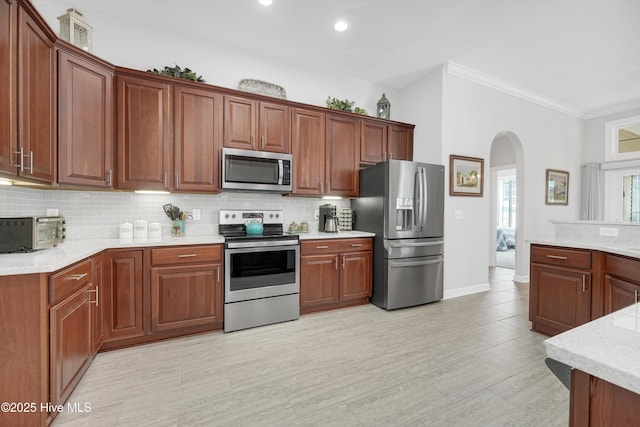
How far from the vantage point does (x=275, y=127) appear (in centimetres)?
332

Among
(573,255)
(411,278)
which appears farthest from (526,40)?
(411,278)

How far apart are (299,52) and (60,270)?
3325 mm

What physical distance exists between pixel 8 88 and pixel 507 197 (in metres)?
10.3

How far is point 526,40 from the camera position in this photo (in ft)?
10.7

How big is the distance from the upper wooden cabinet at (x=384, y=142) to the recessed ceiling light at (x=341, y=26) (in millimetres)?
1141

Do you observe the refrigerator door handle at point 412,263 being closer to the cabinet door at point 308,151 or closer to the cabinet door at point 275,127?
the cabinet door at point 308,151

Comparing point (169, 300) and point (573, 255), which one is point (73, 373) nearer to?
point (169, 300)

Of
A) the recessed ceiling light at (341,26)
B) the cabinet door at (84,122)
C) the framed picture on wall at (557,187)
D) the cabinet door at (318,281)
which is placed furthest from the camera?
the framed picture on wall at (557,187)

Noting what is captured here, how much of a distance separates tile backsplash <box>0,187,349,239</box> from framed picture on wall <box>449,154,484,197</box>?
2.34 meters

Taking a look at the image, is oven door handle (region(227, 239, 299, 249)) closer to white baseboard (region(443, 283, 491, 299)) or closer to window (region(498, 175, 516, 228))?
white baseboard (region(443, 283, 491, 299))

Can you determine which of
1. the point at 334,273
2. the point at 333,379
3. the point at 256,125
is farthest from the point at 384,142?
the point at 333,379

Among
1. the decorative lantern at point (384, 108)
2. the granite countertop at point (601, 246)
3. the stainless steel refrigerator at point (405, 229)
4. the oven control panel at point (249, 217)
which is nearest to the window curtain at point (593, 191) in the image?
the granite countertop at point (601, 246)

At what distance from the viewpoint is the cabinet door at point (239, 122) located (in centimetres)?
307

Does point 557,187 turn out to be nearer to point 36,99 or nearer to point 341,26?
point 341,26
